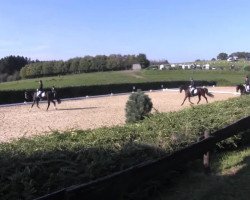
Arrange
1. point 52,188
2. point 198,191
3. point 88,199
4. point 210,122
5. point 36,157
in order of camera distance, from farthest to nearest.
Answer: point 210,122, point 198,191, point 36,157, point 52,188, point 88,199

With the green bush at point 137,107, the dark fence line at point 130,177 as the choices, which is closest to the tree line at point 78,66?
the green bush at point 137,107

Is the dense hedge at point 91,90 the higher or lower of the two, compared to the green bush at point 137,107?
lower

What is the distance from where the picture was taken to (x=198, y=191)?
6410 mm

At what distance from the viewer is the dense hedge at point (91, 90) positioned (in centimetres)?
4331

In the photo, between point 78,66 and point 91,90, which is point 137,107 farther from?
→ point 78,66

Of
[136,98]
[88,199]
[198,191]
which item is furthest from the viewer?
[136,98]

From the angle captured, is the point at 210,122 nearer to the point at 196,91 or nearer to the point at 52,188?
the point at 52,188

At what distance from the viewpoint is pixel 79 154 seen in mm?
5766

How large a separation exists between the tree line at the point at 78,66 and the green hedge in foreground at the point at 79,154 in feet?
306

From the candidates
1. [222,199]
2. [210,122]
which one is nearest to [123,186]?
[222,199]

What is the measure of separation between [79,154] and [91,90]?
47.0 metres

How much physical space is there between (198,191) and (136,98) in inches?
465

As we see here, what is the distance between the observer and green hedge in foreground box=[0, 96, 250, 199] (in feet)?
Answer: 15.8

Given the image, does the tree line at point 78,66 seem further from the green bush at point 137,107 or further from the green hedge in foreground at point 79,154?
the green hedge in foreground at point 79,154
